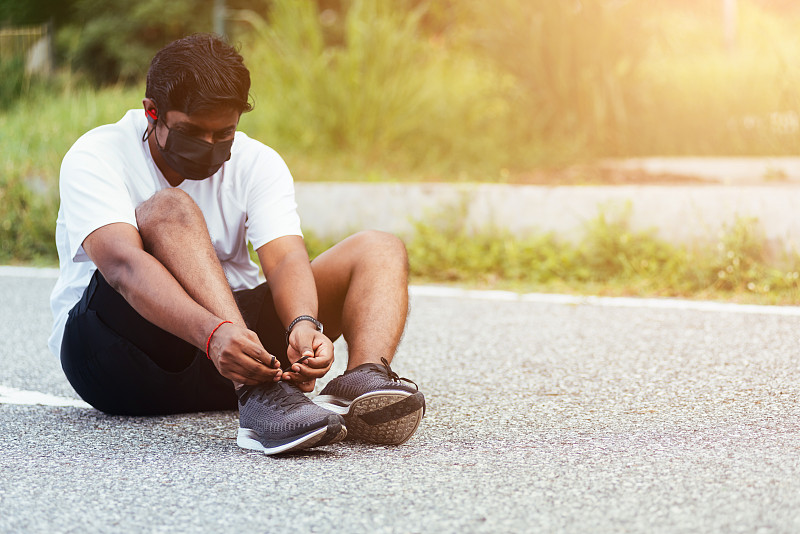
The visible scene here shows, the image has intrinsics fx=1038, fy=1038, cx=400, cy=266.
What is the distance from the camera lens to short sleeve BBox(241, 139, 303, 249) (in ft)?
10.5

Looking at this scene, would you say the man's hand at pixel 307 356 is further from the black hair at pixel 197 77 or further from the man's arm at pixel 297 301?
the black hair at pixel 197 77

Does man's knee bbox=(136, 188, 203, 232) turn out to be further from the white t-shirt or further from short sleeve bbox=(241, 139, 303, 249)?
short sleeve bbox=(241, 139, 303, 249)

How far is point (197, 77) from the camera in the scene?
117 inches

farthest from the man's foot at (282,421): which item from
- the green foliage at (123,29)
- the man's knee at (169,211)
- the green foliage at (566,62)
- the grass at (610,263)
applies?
the green foliage at (123,29)

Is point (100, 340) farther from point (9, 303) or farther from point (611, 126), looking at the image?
point (611, 126)

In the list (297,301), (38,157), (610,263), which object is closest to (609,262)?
(610,263)

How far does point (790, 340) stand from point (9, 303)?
409 centimetres

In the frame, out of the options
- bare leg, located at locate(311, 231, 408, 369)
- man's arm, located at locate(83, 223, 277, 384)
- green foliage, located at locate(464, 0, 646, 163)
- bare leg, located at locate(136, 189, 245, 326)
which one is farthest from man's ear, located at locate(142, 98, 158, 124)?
Answer: green foliage, located at locate(464, 0, 646, 163)

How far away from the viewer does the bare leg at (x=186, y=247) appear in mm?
2822

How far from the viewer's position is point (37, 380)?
3988 millimetres

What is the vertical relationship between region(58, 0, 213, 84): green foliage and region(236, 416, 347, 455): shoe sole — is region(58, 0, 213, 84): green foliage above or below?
above

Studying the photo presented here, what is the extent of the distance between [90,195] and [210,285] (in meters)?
0.45

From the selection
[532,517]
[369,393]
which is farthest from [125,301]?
[532,517]

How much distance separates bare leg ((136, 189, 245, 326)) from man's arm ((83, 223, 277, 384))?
0.10 feet
